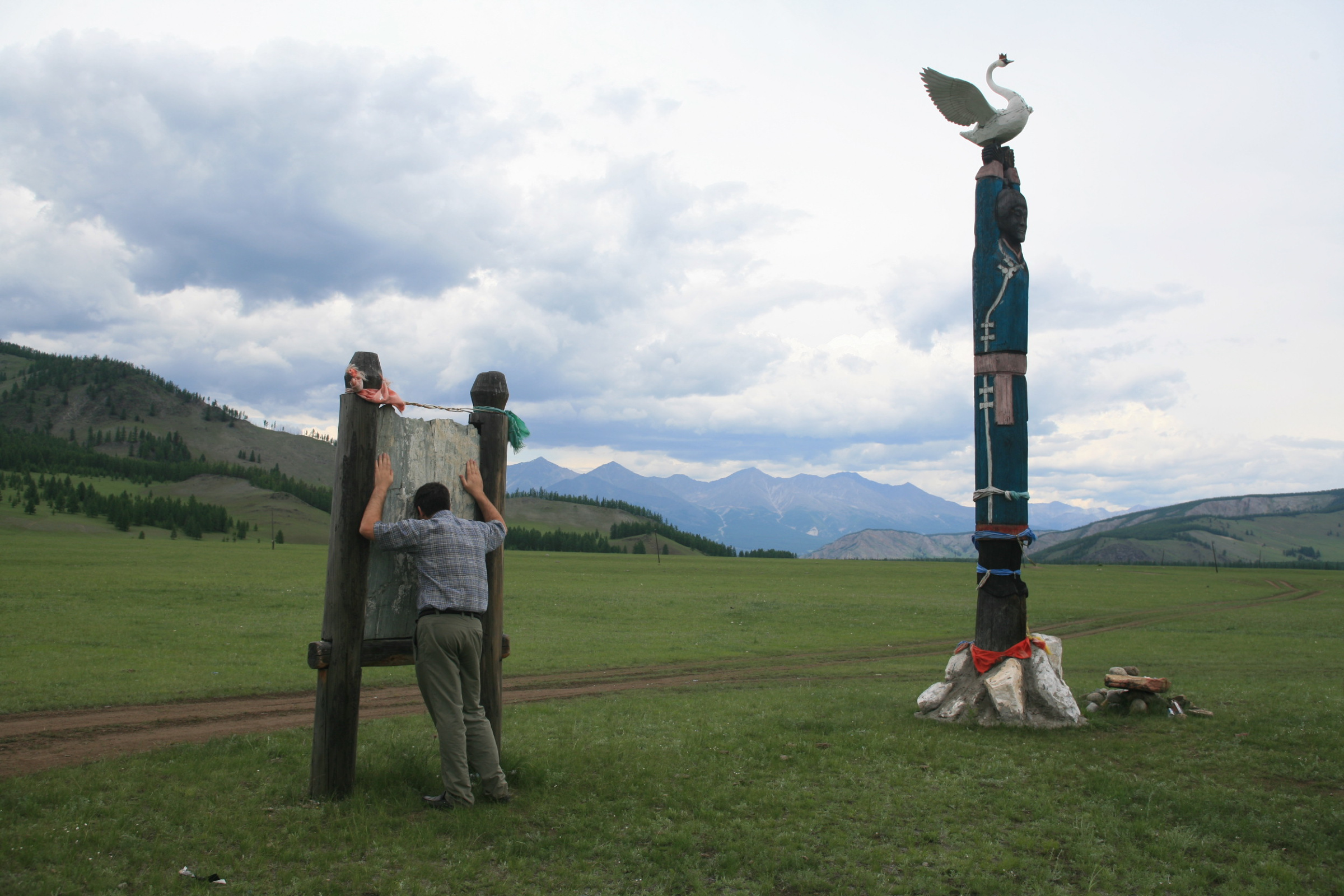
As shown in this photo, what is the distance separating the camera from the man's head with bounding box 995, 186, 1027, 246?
13594 millimetres

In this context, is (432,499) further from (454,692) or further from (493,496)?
(454,692)

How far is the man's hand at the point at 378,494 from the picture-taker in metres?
7.85

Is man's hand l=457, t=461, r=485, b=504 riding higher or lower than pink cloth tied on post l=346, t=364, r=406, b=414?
lower

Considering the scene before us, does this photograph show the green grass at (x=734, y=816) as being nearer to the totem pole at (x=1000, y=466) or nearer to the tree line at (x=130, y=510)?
the totem pole at (x=1000, y=466)

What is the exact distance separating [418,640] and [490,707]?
1.41m

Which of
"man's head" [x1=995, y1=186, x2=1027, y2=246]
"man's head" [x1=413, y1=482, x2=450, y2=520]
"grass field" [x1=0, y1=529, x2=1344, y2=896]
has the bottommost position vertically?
"grass field" [x1=0, y1=529, x2=1344, y2=896]

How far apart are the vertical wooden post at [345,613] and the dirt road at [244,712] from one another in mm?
4141

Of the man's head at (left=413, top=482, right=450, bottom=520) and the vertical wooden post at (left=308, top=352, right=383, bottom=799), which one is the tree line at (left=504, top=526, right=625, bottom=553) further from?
the man's head at (left=413, top=482, right=450, bottom=520)

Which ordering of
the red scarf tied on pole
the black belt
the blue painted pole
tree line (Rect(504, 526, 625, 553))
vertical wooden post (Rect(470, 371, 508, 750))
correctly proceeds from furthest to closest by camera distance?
tree line (Rect(504, 526, 625, 553))
the blue painted pole
the red scarf tied on pole
vertical wooden post (Rect(470, 371, 508, 750))
the black belt

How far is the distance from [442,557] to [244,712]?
8.24 metres

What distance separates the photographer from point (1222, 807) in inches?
326

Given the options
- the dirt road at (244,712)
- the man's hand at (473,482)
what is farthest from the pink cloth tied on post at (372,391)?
the dirt road at (244,712)

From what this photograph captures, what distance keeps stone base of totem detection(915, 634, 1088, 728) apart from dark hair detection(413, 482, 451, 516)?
9.14 m

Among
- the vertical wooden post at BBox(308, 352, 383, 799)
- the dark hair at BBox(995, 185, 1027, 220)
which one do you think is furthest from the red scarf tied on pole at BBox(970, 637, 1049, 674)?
the vertical wooden post at BBox(308, 352, 383, 799)
